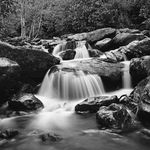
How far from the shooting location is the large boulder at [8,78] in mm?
8883

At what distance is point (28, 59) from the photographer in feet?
33.6

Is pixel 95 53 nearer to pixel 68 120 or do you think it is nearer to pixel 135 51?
pixel 135 51

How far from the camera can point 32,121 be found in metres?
7.71

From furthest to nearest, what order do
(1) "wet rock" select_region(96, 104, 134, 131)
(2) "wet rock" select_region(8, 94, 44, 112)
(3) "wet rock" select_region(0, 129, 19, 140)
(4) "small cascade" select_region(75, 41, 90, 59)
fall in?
1. (4) "small cascade" select_region(75, 41, 90, 59)
2. (2) "wet rock" select_region(8, 94, 44, 112)
3. (1) "wet rock" select_region(96, 104, 134, 131)
4. (3) "wet rock" select_region(0, 129, 19, 140)

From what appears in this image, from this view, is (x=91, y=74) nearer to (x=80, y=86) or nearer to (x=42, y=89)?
(x=80, y=86)

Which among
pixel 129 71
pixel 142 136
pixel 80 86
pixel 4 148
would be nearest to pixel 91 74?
pixel 80 86

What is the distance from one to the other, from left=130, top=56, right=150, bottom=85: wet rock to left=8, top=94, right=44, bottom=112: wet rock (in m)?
3.70

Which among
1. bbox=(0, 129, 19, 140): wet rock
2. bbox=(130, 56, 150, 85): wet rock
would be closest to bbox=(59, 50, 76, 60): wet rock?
bbox=(130, 56, 150, 85): wet rock

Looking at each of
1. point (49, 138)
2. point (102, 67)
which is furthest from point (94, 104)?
point (102, 67)

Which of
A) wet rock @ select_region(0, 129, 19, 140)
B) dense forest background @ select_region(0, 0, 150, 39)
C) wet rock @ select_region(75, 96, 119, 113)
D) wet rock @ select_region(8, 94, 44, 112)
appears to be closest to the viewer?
wet rock @ select_region(0, 129, 19, 140)

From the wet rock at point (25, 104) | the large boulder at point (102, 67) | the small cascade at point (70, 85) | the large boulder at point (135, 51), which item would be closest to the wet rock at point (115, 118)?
the wet rock at point (25, 104)

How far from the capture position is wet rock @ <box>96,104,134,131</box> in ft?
21.7

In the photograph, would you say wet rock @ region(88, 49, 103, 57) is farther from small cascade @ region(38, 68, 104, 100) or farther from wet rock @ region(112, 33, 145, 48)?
small cascade @ region(38, 68, 104, 100)

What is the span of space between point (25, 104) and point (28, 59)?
2.26 meters
